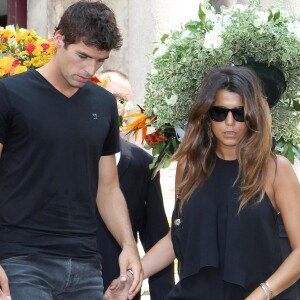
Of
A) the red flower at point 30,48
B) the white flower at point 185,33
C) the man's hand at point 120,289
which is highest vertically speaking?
the white flower at point 185,33

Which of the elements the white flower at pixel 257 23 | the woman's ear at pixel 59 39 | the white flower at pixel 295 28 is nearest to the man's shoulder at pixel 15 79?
the woman's ear at pixel 59 39

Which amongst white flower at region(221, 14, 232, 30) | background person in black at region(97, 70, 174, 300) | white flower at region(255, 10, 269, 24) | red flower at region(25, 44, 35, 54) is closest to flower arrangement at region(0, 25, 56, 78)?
red flower at region(25, 44, 35, 54)

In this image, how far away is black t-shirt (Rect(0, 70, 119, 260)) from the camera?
13.2ft

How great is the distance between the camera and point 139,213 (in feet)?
18.4

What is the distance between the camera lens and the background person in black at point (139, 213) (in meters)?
5.45

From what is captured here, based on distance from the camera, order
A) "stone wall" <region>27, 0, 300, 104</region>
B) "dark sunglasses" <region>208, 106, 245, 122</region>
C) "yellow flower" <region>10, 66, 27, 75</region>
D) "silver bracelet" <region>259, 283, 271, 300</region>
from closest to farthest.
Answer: "silver bracelet" <region>259, 283, 271, 300</region> < "dark sunglasses" <region>208, 106, 245, 122</region> < "yellow flower" <region>10, 66, 27, 75</region> < "stone wall" <region>27, 0, 300, 104</region>

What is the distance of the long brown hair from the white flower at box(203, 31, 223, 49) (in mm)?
284

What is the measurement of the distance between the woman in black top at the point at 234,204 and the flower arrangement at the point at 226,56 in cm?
43

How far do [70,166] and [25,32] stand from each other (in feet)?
6.25

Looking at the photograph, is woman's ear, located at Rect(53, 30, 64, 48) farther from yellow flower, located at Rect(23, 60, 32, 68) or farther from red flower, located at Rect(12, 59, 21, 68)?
yellow flower, located at Rect(23, 60, 32, 68)

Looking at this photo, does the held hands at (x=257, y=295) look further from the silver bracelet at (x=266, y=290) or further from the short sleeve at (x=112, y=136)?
the short sleeve at (x=112, y=136)

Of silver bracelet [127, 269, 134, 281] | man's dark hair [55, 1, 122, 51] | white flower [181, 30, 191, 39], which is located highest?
man's dark hair [55, 1, 122, 51]

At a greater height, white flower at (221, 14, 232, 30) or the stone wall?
white flower at (221, 14, 232, 30)

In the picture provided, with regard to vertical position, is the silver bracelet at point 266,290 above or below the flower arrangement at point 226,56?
below
